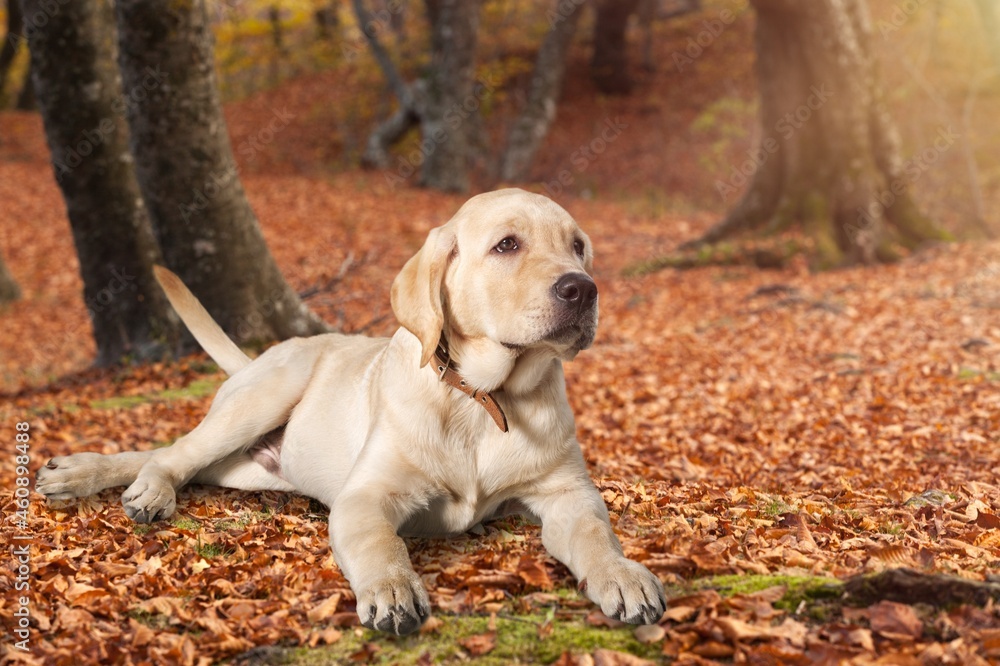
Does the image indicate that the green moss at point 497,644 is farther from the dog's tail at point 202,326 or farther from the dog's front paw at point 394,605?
the dog's tail at point 202,326

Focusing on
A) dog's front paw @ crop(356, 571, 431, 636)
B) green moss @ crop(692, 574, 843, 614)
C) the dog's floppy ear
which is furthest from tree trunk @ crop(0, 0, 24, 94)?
green moss @ crop(692, 574, 843, 614)

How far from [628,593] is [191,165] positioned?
651cm

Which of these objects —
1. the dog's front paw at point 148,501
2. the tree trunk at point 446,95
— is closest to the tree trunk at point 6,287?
the tree trunk at point 446,95

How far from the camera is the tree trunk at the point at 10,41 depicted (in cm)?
2530

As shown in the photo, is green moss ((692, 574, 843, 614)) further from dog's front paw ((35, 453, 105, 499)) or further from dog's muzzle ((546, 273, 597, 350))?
dog's front paw ((35, 453, 105, 499))

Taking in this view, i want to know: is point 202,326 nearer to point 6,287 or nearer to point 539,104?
point 6,287

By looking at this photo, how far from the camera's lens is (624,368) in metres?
9.02

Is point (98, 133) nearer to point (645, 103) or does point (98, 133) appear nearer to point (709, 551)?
point (709, 551)

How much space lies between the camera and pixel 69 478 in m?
4.19

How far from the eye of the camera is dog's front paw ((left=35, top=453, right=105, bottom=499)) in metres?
4.18

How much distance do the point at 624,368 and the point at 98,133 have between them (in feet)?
18.6

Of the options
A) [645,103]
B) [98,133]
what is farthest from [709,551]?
[645,103]

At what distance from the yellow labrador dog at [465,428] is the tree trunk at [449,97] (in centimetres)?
1642

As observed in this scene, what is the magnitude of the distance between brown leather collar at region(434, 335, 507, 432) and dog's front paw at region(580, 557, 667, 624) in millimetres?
809
